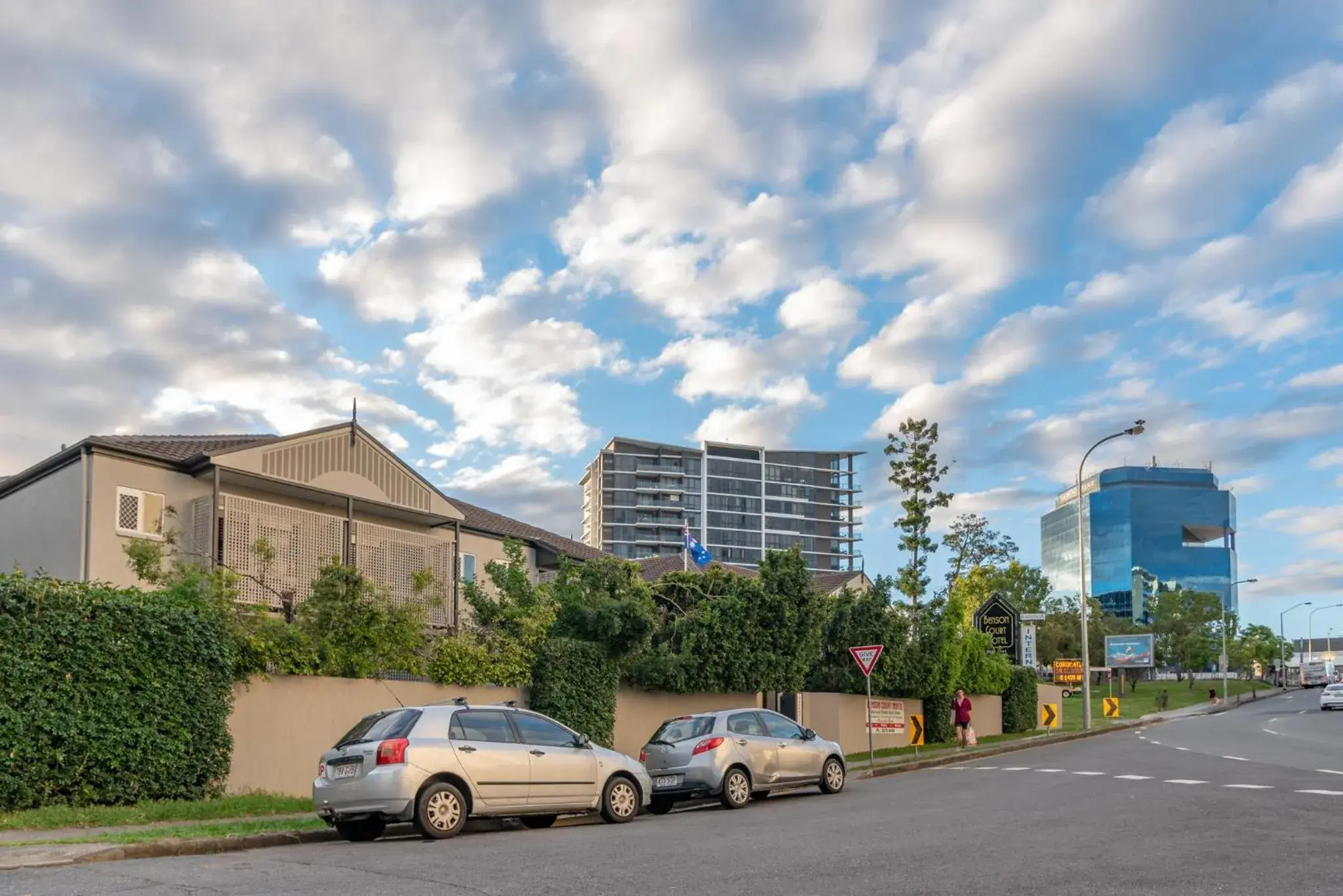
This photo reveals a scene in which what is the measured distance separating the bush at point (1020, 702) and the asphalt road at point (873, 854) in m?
24.6

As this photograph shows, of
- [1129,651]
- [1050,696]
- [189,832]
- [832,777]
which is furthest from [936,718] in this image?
[1129,651]

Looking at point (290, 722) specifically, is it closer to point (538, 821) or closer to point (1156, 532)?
point (538, 821)

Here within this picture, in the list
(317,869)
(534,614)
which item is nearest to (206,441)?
(534,614)

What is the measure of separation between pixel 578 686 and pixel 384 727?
9.45 m

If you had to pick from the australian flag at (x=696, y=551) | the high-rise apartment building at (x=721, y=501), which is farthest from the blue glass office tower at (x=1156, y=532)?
the australian flag at (x=696, y=551)

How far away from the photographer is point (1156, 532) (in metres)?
181

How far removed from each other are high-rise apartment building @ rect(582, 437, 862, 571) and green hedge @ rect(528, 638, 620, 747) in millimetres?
145981

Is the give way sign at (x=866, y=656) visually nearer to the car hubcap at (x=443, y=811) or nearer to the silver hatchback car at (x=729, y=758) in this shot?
the silver hatchback car at (x=729, y=758)

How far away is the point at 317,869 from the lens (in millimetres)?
11242

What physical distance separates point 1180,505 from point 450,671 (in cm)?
17840

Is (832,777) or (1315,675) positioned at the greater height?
(832,777)

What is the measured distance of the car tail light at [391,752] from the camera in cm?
1367

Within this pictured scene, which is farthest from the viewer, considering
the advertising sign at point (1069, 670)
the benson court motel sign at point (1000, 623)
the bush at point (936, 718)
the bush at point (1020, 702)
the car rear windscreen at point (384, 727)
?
the advertising sign at point (1069, 670)

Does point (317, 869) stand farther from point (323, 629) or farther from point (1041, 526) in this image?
point (1041, 526)
